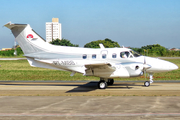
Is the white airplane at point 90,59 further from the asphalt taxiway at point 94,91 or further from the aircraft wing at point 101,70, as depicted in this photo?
the asphalt taxiway at point 94,91

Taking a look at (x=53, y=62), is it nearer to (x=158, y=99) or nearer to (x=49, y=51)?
(x=49, y=51)

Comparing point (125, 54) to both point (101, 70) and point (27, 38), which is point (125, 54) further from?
point (27, 38)

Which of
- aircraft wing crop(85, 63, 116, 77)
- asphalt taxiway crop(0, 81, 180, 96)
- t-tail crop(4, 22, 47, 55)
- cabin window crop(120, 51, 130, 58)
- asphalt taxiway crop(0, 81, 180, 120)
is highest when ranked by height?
t-tail crop(4, 22, 47, 55)

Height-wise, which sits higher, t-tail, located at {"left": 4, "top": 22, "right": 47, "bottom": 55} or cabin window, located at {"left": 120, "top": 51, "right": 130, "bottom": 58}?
t-tail, located at {"left": 4, "top": 22, "right": 47, "bottom": 55}

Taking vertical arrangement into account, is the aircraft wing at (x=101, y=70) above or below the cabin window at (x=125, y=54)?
below

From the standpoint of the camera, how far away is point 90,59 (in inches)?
747

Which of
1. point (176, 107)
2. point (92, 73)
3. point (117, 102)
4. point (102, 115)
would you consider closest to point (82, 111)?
point (102, 115)

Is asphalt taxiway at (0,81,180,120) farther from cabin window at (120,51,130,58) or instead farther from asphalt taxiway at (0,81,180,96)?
cabin window at (120,51,130,58)

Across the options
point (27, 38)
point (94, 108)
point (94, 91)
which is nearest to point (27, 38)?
point (27, 38)

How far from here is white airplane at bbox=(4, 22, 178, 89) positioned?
18.1m

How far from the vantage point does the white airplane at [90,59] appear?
59.4 feet

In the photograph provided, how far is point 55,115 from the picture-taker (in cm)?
1027

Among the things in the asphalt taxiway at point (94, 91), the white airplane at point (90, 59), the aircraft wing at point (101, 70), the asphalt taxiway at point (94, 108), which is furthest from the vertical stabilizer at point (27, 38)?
the asphalt taxiway at point (94, 108)

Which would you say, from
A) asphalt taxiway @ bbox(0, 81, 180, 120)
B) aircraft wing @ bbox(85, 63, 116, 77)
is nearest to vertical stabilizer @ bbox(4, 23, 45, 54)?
aircraft wing @ bbox(85, 63, 116, 77)
